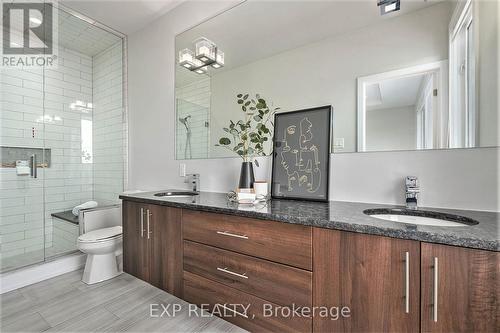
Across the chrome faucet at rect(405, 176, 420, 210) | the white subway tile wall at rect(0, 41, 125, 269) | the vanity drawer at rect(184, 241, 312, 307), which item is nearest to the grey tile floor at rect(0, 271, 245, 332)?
the vanity drawer at rect(184, 241, 312, 307)

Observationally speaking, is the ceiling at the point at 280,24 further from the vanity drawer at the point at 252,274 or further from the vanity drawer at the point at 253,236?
the vanity drawer at the point at 252,274

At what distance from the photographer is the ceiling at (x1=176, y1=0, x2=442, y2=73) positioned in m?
1.44

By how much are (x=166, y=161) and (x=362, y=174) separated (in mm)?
Result: 1905

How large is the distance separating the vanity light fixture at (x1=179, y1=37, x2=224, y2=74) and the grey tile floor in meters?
2.00

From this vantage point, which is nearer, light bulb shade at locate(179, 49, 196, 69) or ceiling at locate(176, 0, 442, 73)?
ceiling at locate(176, 0, 442, 73)

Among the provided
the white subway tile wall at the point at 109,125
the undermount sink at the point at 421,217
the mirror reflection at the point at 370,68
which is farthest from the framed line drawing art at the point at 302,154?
the white subway tile wall at the point at 109,125

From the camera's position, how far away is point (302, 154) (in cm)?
158

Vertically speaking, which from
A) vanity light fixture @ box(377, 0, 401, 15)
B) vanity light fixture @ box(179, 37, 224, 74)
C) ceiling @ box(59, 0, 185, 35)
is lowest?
vanity light fixture @ box(377, 0, 401, 15)

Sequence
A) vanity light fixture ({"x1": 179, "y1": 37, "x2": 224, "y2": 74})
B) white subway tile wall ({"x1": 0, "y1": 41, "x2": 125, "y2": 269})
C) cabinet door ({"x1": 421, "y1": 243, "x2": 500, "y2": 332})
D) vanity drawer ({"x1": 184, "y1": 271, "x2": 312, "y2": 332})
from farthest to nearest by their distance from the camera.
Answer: white subway tile wall ({"x1": 0, "y1": 41, "x2": 125, "y2": 269}), vanity light fixture ({"x1": 179, "y1": 37, "x2": 224, "y2": 74}), vanity drawer ({"x1": 184, "y1": 271, "x2": 312, "y2": 332}), cabinet door ({"x1": 421, "y1": 243, "x2": 500, "y2": 332})

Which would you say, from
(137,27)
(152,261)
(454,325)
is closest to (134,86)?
(137,27)

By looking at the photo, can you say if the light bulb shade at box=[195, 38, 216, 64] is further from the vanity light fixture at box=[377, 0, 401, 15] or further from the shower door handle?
the shower door handle
